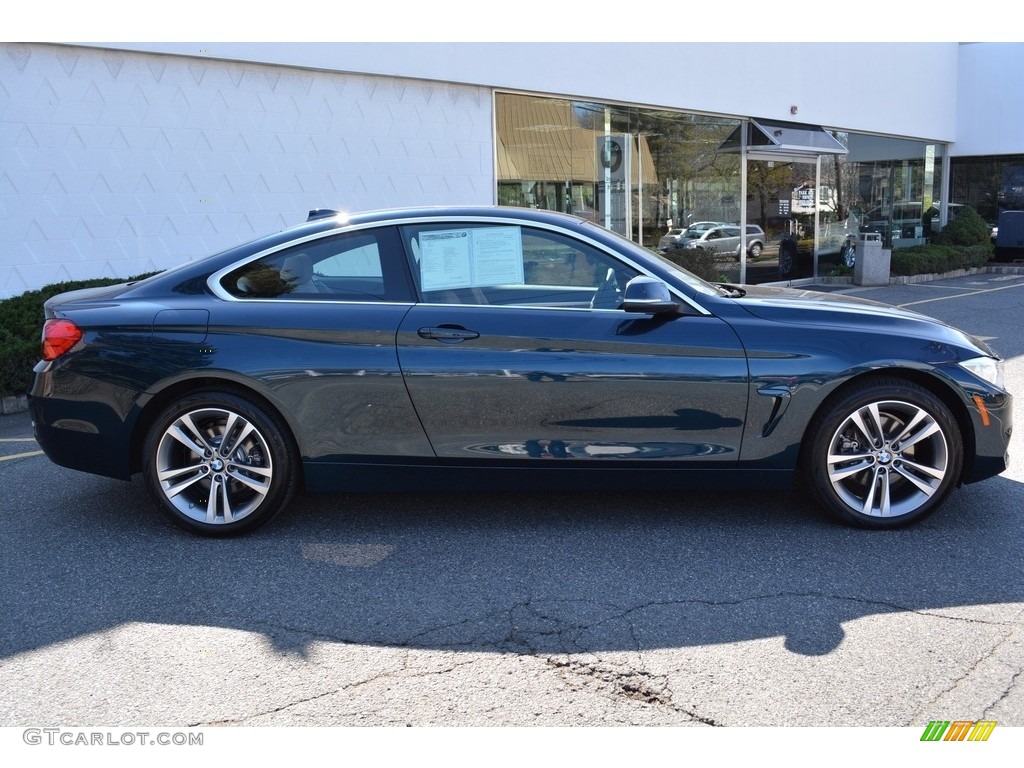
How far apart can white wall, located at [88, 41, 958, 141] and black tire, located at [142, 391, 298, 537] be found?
20.1ft

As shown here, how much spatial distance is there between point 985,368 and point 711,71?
1186cm

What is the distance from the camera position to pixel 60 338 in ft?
15.0

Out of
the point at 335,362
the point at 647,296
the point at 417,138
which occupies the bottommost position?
the point at 335,362

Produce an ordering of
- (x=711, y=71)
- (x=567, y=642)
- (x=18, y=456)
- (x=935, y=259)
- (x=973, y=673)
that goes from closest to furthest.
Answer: (x=973, y=673), (x=567, y=642), (x=18, y=456), (x=711, y=71), (x=935, y=259)

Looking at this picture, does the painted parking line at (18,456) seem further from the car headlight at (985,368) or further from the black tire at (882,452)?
the car headlight at (985,368)

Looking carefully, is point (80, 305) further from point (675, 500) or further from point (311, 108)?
point (311, 108)

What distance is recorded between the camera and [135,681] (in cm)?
327

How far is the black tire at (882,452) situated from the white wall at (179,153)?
7.22 m

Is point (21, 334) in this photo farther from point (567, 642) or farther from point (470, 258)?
point (567, 642)

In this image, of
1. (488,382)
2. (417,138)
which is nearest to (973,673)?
(488,382)

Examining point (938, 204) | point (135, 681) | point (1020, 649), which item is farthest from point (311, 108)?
point (938, 204)

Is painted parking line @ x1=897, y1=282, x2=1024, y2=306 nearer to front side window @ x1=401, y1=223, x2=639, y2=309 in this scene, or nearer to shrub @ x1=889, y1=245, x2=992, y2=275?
shrub @ x1=889, y1=245, x2=992, y2=275

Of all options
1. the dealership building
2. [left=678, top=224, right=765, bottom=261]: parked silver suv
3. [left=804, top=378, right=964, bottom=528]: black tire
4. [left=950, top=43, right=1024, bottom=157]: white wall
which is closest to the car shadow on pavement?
[left=804, top=378, right=964, bottom=528]: black tire

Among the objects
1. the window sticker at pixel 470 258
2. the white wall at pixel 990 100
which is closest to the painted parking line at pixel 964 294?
the white wall at pixel 990 100
